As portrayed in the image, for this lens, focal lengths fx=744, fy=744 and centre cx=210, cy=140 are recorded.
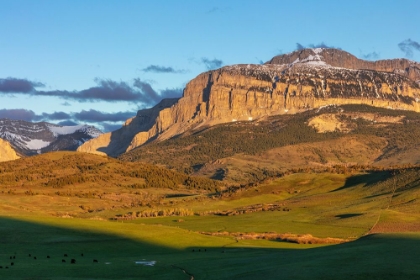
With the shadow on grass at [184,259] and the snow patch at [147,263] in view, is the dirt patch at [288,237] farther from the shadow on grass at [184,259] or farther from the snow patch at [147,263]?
the snow patch at [147,263]

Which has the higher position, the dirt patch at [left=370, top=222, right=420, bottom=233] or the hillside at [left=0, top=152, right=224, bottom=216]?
the hillside at [left=0, top=152, right=224, bottom=216]

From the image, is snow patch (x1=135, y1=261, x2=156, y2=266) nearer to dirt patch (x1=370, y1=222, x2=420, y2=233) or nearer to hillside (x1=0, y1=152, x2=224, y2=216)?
dirt patch (x1=370, y1=222, x2=420, y2=233)

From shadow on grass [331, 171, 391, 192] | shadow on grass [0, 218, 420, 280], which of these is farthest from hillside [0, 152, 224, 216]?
shadow on grass [0, 218, 420, 280]

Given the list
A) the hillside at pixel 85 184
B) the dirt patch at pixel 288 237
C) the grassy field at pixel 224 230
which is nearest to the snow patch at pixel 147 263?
the grassy field at pixel 224 230

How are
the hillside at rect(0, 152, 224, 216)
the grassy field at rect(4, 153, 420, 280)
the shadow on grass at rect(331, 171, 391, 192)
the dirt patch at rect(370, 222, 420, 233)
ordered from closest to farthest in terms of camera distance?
the grassy field at rect(4, 153, 420, 280) < the dirt patch at rect(370, 222, 420, 233) < the shadow on grass at rect(331, 171, 391, 192) < the hillside at rect(0, 152, 224, 216)

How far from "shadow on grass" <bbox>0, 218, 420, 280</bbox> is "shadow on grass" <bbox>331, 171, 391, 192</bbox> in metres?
54.0

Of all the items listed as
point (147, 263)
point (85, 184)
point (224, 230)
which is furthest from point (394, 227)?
point (85, 184)

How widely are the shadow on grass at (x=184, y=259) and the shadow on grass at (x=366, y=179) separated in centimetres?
5404

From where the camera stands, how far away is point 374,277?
3017 centimetres

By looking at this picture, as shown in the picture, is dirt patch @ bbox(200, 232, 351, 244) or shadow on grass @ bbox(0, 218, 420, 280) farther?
dirt patch @ bbox(200, 232, 351, 244)

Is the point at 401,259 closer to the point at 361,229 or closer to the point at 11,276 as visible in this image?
the point at 11,276

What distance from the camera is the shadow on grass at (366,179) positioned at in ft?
368

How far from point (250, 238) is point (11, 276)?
118ft

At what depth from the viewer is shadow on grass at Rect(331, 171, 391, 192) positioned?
112156 millimetres
